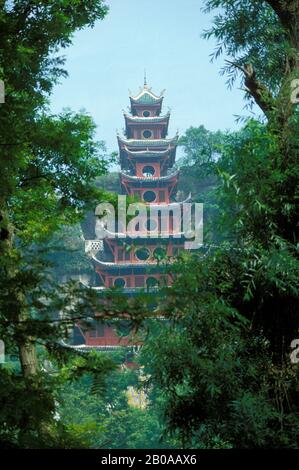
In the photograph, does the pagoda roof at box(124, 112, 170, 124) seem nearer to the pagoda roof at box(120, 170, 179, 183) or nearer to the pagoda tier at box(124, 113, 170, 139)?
the pagoda tier at box(124, 113, 170, 139)

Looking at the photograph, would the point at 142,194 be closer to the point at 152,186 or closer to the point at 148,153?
the point at 152,186

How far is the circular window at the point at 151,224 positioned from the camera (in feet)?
83.5

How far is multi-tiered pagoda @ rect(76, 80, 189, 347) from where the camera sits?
77.3ft

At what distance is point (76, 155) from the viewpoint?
505 cm

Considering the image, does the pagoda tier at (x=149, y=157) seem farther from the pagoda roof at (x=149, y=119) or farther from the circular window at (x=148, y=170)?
the pagoda roof at (x=149, y=119)

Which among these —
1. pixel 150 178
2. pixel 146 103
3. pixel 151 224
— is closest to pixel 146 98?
pixel 146 103

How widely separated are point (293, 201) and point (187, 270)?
1.02 m

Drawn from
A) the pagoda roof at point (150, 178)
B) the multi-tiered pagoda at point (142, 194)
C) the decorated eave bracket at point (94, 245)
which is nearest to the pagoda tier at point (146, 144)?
the multi-tiered pagoda at point (142, 194)

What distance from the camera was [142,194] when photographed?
26.5 metres

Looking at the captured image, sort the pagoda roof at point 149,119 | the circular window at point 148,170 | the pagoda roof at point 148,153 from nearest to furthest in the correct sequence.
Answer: the pagoda roof at point 148,153 < the circular window at point 148,170 < the pagoda roof at point 149,119

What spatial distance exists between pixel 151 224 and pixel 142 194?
5.01 ft

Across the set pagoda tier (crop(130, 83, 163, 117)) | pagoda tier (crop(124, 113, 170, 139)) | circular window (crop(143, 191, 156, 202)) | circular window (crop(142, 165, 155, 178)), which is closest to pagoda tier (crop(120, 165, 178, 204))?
circular window (crop(143, 191, 156, 202))

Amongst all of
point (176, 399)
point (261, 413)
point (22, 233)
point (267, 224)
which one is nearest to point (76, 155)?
Result: point (22, 233)

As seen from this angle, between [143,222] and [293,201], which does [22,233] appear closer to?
[293,201]
